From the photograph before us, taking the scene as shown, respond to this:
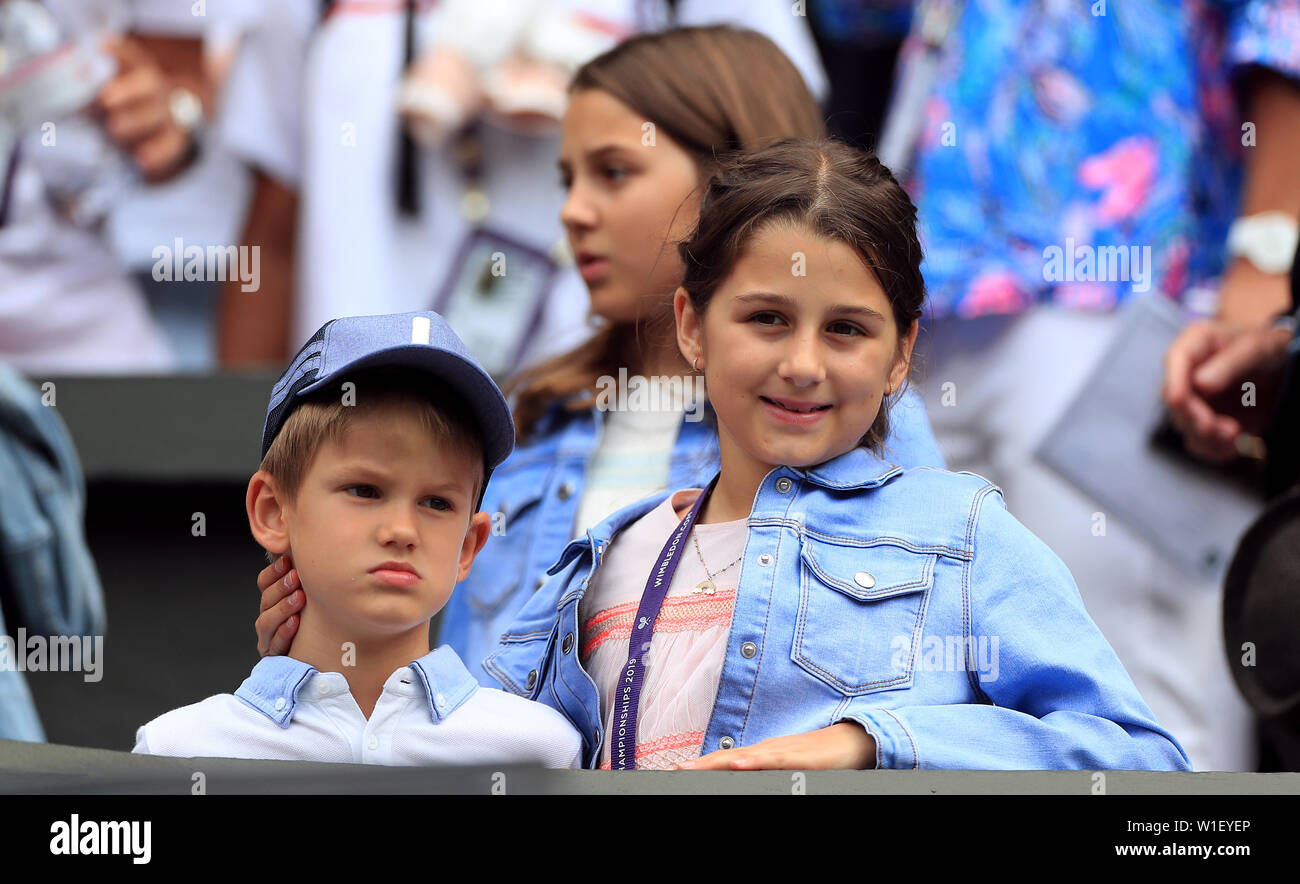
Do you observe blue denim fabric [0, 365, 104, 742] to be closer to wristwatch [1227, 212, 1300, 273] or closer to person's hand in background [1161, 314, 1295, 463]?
person's hand in background [1161, 314, 1295, 463]

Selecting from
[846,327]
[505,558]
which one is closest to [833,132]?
[505,558]

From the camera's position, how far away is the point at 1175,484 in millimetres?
3238

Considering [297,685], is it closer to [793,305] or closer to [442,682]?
[442,682]

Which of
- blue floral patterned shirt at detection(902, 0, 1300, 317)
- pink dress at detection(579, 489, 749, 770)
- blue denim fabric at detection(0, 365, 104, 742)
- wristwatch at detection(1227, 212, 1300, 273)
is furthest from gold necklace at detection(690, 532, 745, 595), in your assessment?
wristwatch at detection(1227, 212, 1300, 273)

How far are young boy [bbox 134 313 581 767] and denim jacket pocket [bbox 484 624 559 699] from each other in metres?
0.15

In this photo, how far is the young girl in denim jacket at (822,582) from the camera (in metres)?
1.57

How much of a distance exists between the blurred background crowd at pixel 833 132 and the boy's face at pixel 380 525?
3.40ft

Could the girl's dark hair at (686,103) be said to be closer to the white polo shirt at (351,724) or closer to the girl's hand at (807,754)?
the white polo shirt at (351,724)

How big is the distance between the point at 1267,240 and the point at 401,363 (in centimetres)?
218

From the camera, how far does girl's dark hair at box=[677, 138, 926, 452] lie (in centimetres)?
174

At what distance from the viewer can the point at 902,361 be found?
1.80 m

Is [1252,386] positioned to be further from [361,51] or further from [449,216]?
[361,51]
